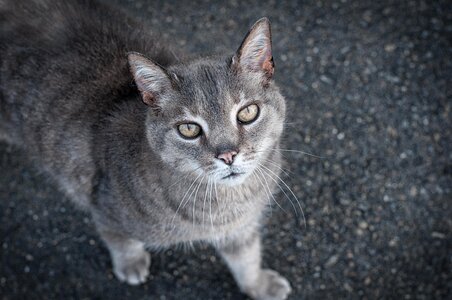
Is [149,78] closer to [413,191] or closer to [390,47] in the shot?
[413,191]

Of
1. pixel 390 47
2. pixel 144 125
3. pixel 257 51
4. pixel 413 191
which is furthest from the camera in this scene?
pixel 390 47

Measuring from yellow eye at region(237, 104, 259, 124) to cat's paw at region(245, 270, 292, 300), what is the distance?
1043mm

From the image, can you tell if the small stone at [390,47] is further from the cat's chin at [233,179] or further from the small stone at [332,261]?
the cat's chin at [233,179]

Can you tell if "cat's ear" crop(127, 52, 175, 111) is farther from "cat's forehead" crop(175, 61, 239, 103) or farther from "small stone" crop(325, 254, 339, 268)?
"small stone" crop(325, 254, 339, 268)

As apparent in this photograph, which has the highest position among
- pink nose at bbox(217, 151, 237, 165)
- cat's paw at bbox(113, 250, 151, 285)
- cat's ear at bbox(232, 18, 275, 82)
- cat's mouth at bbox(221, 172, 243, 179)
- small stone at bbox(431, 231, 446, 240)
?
cat's ear at bbox(232, 18, 275, 82)

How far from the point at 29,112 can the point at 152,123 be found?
713 millimetres

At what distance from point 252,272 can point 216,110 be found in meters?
1.02

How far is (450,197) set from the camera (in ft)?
8.82

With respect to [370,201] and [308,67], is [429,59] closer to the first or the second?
[308,67]

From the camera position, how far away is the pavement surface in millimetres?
2598

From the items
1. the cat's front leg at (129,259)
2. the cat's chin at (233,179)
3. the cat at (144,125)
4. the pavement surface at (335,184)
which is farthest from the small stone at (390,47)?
the cat's front leg at (129,259)

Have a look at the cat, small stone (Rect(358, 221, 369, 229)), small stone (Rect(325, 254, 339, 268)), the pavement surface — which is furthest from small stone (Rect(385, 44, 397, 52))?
the cat

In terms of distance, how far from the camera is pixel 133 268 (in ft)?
8.46

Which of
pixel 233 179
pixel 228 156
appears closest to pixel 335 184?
pixel 233 179
